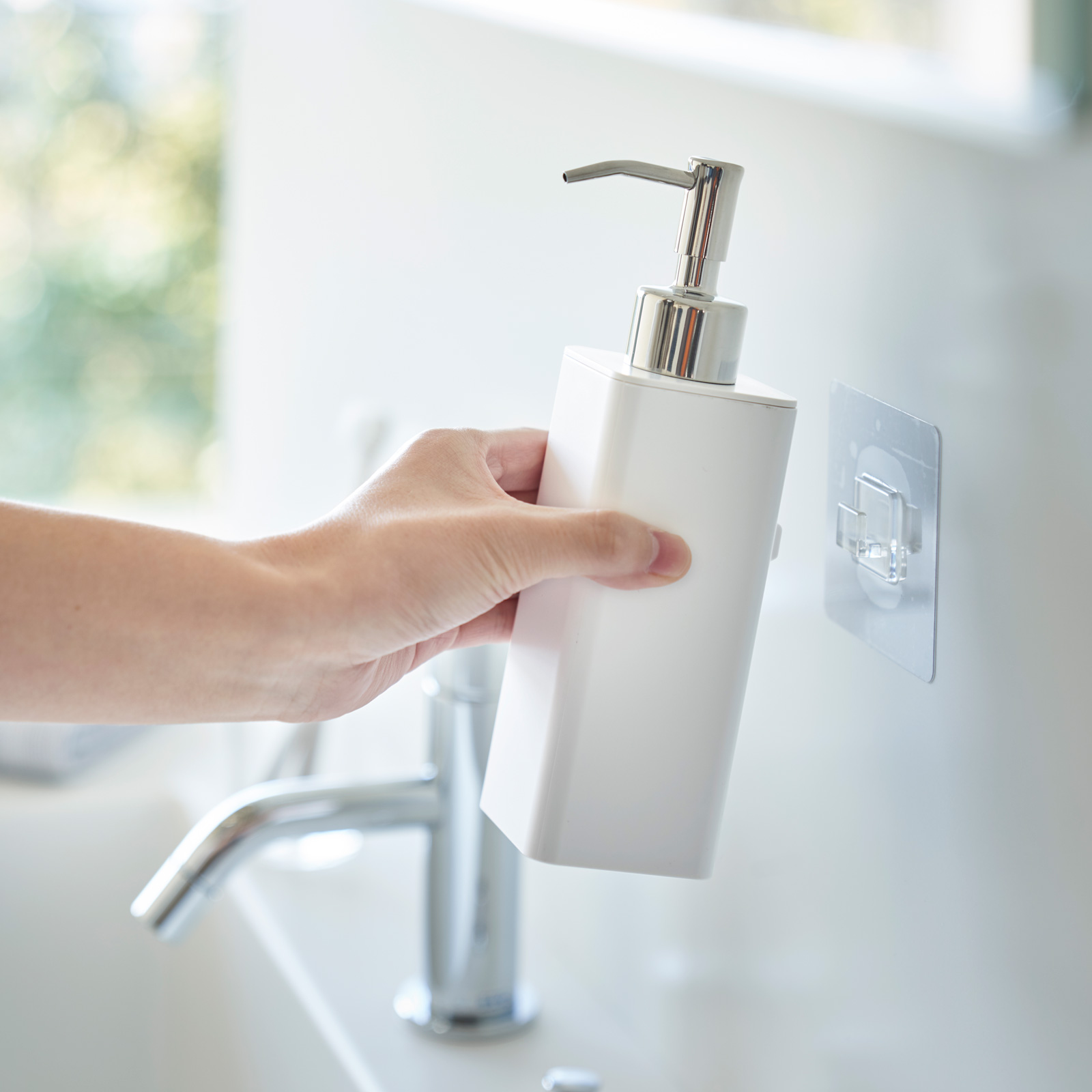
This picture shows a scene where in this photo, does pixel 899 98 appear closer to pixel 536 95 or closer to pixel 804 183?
pixel 804 183

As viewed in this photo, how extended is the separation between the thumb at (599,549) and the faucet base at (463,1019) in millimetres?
331

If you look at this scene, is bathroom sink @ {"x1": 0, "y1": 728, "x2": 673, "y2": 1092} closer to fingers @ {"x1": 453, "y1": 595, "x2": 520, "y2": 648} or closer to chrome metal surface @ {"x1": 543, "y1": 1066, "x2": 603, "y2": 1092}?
chrome metal surface @ {"x1": 543, "y1": 1066, "x2": 603, "y2": 1092}

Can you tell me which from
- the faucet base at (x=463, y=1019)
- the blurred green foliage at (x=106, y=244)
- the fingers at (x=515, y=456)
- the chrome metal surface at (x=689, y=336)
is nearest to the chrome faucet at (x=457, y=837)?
the faucet base at (x=463, y=1019)

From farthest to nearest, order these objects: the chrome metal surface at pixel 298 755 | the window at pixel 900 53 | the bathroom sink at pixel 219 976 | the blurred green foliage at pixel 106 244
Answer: the blurred green foliage at pixel 106 244 → the chrome metal surface at pixel 298 755 → the bathroom sink at pixel 219 976 → the window at pixel 900 53

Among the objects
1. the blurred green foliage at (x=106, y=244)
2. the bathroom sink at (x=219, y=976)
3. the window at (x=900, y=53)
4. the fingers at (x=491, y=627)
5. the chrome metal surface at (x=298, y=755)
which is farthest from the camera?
the blurred green foliage at (x=106, y=244)

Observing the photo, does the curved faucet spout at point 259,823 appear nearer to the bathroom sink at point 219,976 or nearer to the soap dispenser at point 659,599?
the bathroom sink at point 219,976

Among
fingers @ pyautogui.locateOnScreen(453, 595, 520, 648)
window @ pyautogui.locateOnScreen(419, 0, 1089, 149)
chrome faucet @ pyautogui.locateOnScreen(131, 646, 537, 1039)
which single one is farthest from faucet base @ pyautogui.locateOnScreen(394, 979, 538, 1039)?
window @ pyautogui.locateOnScreen(419, 0, 1089, 149)

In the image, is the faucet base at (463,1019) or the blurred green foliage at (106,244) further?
the blurred green foliage at (106,244)

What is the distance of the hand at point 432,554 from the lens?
324 mm

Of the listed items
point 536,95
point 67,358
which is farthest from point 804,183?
point 67,358

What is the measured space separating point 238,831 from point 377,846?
29cm

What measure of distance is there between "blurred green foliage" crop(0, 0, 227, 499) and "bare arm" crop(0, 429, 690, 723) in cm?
273

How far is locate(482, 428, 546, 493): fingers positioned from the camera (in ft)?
1.33

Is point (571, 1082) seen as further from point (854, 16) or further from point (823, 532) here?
point (854, 16)
